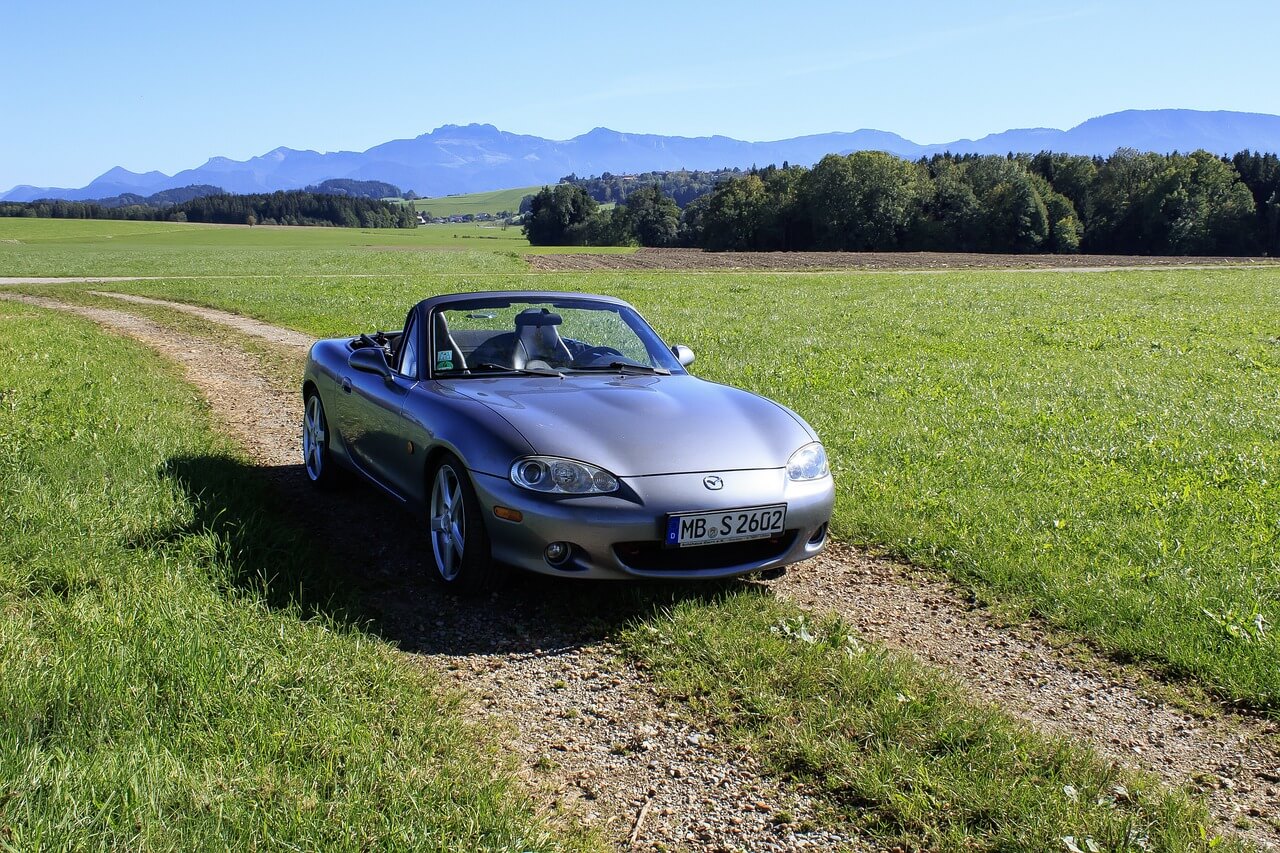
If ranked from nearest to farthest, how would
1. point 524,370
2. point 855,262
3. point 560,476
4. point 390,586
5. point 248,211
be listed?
point 560,476
point 390,586
point 524,370
point 855,262
point 248,211

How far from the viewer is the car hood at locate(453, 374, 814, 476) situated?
179 inches

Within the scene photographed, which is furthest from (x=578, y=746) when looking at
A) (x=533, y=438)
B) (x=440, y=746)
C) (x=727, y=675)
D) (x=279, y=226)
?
(x=279, y=226)

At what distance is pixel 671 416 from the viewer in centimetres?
492

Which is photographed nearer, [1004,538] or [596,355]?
[1004,538]

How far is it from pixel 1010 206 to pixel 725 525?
8884 cm

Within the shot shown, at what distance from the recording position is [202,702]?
345 centimetres

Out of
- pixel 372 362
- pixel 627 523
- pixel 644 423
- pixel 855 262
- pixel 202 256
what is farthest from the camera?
pixel 202 256

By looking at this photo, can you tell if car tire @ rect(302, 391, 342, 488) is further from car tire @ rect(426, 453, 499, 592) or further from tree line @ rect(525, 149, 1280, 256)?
tree line @ rect(525, 149, 1280, 256)

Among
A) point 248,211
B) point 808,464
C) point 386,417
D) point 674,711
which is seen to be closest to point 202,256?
point 386,417

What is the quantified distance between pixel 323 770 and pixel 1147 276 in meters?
46.2

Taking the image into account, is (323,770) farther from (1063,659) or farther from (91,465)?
(91,465)

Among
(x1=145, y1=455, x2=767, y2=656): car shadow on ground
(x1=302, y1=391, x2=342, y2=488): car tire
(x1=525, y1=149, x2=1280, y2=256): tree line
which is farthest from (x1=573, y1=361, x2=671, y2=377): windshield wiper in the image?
(x1=525, y1=149, x2=1280, y2=256): tree line

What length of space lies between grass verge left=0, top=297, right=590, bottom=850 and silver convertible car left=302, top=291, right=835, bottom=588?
74cm

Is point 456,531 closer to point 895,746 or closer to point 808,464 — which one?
point 808,464
